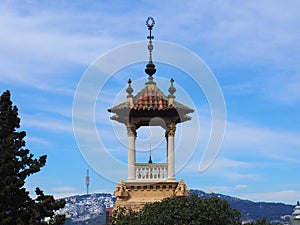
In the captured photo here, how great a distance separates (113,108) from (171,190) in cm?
554

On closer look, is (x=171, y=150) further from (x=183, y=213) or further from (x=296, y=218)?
(x=296, y=218)

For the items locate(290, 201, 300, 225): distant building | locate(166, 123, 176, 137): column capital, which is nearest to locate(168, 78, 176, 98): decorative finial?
locate(166, 123, 176, 137): column capital

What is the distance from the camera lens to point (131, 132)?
40.6m

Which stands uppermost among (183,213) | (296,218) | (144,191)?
(144,191)

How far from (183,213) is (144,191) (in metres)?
5.13

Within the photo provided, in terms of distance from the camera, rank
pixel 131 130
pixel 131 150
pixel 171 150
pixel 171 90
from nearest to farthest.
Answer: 1. pixel 131 150
2. pixel 171 150
3. pixel 131 130
4. pixel 171 90

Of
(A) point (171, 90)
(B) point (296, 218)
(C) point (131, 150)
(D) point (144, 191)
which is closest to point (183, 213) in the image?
(D) point (144, 191)

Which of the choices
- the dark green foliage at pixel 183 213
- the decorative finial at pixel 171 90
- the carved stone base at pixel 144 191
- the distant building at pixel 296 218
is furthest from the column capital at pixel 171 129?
the distant building at pixel 296 218

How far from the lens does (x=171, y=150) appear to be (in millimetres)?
40344

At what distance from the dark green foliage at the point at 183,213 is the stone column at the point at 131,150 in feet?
11.1

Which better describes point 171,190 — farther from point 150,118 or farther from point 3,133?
point 3,133

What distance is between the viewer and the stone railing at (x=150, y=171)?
3991cm

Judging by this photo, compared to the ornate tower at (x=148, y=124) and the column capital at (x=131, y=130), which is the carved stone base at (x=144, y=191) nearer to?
the ornate tower at (x=148, y=124)

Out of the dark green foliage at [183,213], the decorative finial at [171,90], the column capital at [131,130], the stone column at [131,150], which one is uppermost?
the decorative finial at [171,90]
